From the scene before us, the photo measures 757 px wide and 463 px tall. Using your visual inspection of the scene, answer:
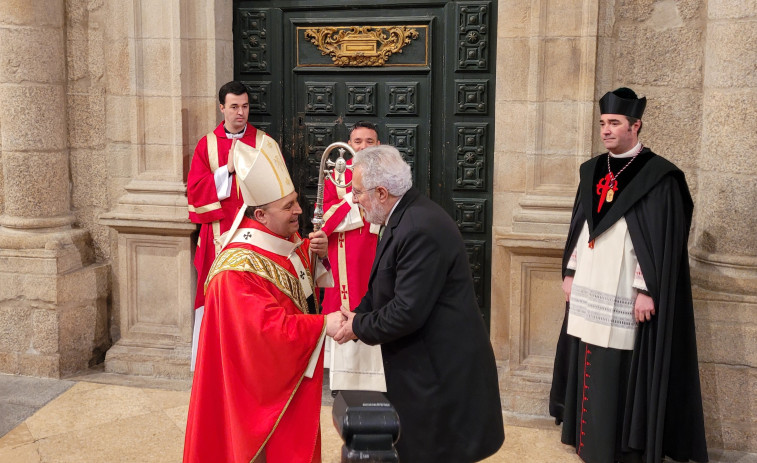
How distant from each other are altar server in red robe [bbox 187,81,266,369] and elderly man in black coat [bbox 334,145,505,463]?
2.39 metres

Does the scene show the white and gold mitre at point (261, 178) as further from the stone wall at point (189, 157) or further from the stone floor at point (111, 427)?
the stone wall at point (189, 157)

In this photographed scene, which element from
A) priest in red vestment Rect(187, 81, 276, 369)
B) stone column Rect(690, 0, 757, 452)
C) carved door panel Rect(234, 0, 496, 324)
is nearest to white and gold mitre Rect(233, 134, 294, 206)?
priest in red vestment Rect(187, 81, 276, 369)

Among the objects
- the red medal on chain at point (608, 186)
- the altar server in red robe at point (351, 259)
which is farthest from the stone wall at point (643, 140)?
the altar server in red robe at point (351, 259)

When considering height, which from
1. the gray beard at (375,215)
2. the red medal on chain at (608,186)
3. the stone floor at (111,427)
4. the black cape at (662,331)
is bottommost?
the stone floor at (111,427)

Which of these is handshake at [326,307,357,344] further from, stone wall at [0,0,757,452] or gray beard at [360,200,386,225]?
stone wall at [0,0,757,452]

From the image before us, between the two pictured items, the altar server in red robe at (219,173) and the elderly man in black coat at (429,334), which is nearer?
the elderly man in black coat at (429,334)

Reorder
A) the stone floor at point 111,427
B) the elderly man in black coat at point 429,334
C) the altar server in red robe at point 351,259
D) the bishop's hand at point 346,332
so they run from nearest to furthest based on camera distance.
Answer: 1. the elderly man in black coat at point 429,334
2. the bishop's hand at point 346,332
3. the stone floor at point 111,427
4. the altar server in red robe at point 351,259

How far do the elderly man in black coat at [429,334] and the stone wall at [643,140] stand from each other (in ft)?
6.90

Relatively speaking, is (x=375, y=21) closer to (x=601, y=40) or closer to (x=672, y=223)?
(x=601, y=40)

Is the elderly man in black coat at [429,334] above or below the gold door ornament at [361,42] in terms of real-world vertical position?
A: below

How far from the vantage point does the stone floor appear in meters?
5.14

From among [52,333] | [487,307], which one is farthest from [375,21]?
[52,333]

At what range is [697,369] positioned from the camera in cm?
484

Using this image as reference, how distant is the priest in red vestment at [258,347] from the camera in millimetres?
3686
